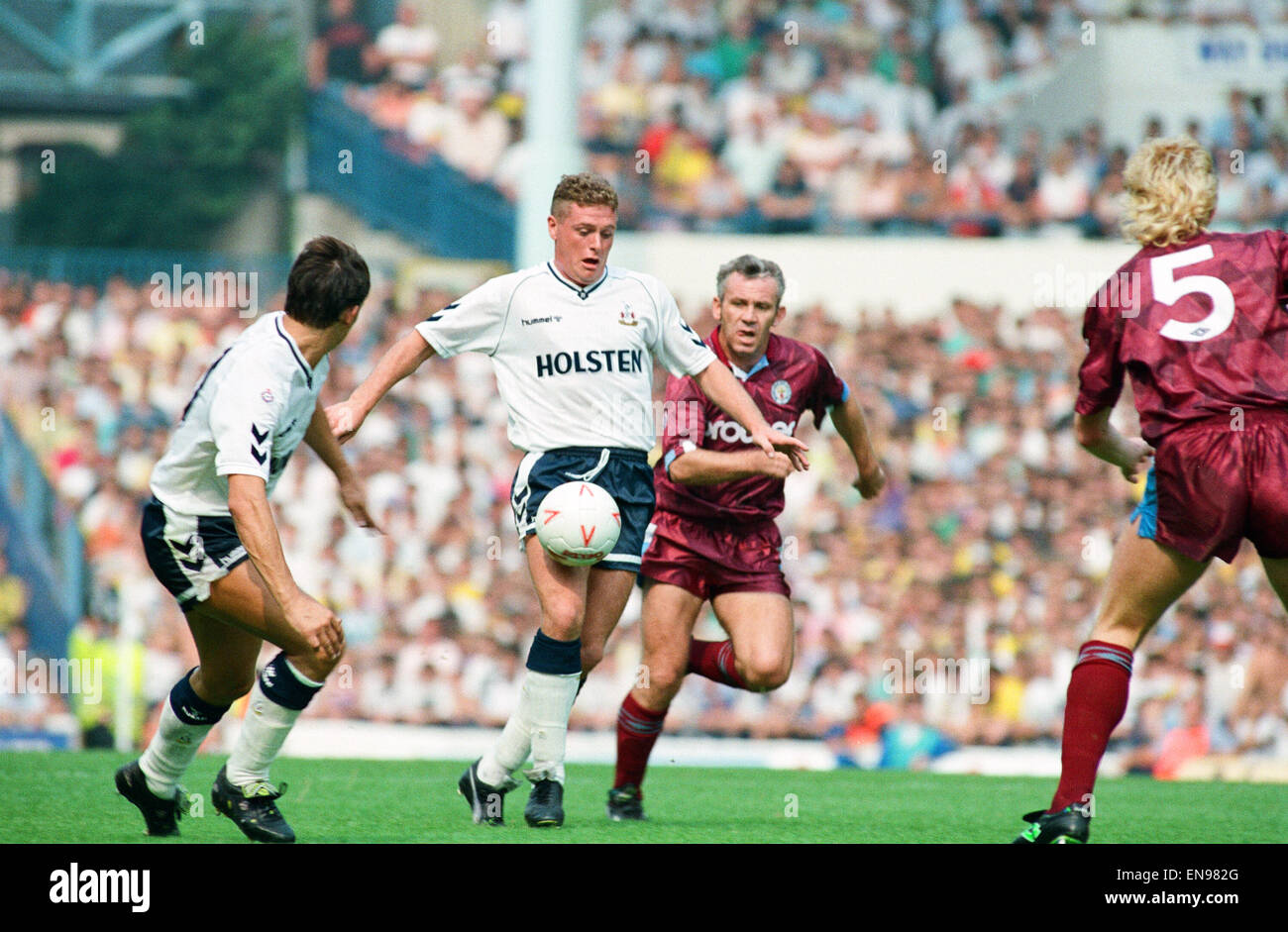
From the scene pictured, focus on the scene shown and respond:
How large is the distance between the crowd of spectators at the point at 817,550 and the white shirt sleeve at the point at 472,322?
6892 mm

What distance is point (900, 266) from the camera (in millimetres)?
17156

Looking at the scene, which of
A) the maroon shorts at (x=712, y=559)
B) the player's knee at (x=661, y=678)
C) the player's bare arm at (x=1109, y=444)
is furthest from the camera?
the maroon shorts at (x=712, y=559)

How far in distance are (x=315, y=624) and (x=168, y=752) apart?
3.52 ft

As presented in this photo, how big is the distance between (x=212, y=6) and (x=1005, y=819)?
2267 cm

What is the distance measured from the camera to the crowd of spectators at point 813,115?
58.3 ft

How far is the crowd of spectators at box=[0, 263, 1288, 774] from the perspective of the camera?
514 inches

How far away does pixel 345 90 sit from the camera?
861 inches

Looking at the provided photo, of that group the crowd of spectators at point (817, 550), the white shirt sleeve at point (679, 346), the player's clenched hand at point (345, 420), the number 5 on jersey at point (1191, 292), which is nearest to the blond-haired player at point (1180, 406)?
the number 5 on jersey at point (1191, 292)

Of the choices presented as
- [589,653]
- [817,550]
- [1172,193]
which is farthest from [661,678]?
[817,550]

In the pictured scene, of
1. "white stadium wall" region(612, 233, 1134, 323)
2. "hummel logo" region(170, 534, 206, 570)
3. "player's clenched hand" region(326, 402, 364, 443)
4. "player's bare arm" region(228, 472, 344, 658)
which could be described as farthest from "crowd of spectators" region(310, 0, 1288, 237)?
"player's bare arm" region(228, 472, 344, 658)

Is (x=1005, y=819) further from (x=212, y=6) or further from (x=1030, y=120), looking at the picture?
(x=212, y=6)

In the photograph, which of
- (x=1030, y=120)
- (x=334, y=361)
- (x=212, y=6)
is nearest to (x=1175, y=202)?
(x=334, y=361)

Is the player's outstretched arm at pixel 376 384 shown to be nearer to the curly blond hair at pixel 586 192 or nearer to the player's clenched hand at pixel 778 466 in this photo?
the curly blond hair at pixel 586 192

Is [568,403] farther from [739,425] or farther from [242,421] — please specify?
[242,421]
